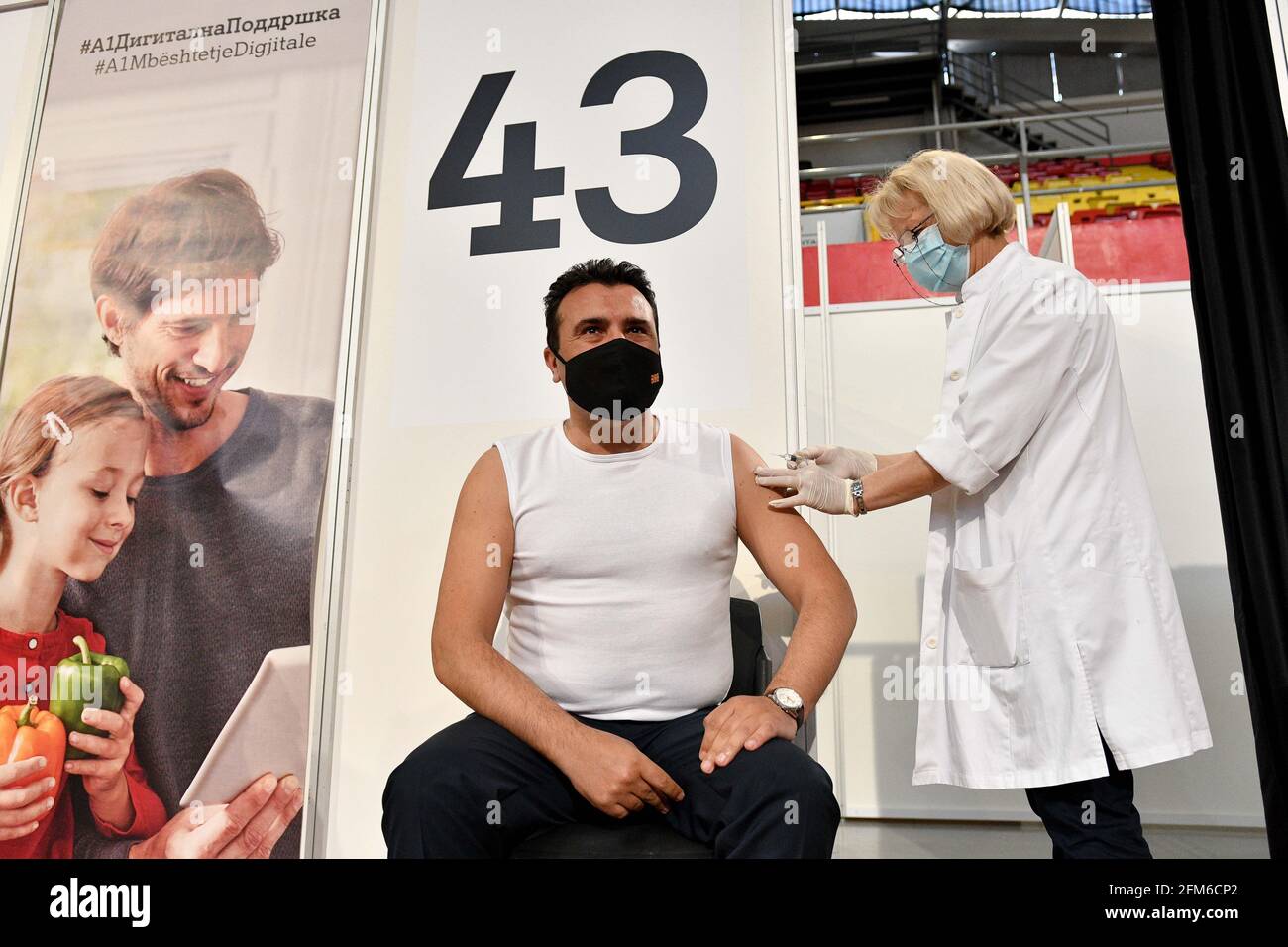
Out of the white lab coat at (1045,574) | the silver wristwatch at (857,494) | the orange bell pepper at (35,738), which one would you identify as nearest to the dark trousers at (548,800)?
the white lab coat at (1045,574)

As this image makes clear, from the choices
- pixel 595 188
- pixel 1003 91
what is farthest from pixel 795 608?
pixel 1003 91

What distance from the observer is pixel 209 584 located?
85.8 inches

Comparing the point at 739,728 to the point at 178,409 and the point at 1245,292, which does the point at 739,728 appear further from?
the point at 178,409

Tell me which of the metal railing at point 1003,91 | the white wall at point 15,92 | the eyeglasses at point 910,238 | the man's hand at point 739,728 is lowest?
the man's hand at point 739,728

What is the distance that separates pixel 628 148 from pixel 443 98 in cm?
53

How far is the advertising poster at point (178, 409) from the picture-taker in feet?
6.91

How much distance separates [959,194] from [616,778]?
1258mm

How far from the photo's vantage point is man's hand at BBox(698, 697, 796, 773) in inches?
54.8

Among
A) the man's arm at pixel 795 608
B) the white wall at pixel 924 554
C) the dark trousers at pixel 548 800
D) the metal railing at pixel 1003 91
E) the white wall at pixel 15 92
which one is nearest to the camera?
the dark trousers at pixel 548 800

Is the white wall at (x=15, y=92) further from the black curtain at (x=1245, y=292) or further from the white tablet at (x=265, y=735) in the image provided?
the black curtain at (x=1245, y=292)

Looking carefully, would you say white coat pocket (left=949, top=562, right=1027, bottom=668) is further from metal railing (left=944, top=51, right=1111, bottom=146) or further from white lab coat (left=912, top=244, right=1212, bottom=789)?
metal railing (left=944, top=51, right=1111, bottom=146)

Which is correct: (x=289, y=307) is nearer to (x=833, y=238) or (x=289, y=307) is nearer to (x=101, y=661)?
(x=101, y=661)

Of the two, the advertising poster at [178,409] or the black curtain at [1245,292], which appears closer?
the black curtain at [1245,292]

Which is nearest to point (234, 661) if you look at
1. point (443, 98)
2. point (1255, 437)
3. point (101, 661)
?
point (101, 661)
